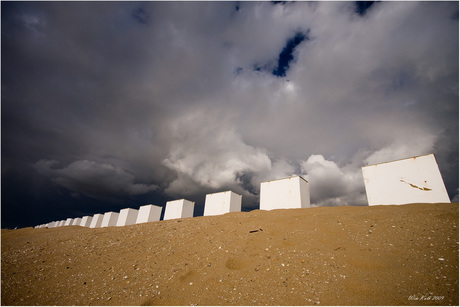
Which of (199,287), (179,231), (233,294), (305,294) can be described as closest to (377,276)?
(305,294)

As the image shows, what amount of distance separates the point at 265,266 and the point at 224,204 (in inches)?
736

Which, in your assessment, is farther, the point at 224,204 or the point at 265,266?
the point at 224,204

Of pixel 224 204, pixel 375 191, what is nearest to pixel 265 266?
pixel 375 191

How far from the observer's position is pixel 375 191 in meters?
14.1

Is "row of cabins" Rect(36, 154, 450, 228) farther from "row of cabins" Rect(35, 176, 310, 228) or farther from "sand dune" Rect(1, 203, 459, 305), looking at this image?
"sand dune" Rect(1, 203, 459, 305)

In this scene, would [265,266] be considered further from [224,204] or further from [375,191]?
[224,204]

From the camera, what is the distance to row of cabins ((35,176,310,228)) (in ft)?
58.3

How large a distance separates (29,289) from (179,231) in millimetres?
4165

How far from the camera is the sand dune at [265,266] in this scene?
3.61m

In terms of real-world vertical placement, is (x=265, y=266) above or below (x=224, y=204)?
below

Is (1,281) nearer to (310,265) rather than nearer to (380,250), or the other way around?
(310,265)

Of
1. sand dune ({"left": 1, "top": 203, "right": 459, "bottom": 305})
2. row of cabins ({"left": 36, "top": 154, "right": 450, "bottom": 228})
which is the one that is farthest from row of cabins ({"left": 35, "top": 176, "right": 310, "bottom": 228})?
sand dune ({"left": 1, "top": 203, "right": 459, "bottom": 305})

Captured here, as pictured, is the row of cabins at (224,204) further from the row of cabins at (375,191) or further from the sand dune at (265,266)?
the sand dune at (265,266)

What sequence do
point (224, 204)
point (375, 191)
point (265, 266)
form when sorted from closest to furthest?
point (265, 266), point (375, 191), point (224, 204)
